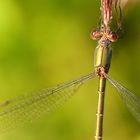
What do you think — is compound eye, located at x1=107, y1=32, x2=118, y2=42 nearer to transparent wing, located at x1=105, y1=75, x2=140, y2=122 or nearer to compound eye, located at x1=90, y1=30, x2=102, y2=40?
compound eye, located at x1=90, y1=30, x2=102, y2=40

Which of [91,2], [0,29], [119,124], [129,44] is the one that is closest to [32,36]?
[0,29]

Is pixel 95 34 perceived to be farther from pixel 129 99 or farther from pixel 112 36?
pixel 129 99

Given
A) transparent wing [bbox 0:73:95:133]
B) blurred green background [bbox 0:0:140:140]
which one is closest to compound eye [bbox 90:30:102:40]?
blurred green background [bbox 0:0:140:140]

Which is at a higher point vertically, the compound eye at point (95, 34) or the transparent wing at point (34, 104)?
the compound eye at point (95, 34)

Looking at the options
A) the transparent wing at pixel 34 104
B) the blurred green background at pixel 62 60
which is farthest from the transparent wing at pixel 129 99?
the transparent wing at pixel 34 104

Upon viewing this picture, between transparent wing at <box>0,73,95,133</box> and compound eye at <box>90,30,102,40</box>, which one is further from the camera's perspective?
transparent wing at <box>0,73,95,133</box>

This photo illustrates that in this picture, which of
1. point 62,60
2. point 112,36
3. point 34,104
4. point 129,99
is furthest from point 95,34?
point 34,104

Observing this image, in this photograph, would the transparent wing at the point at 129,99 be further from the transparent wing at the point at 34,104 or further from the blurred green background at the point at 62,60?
the transparent wing at the point at 34,104
